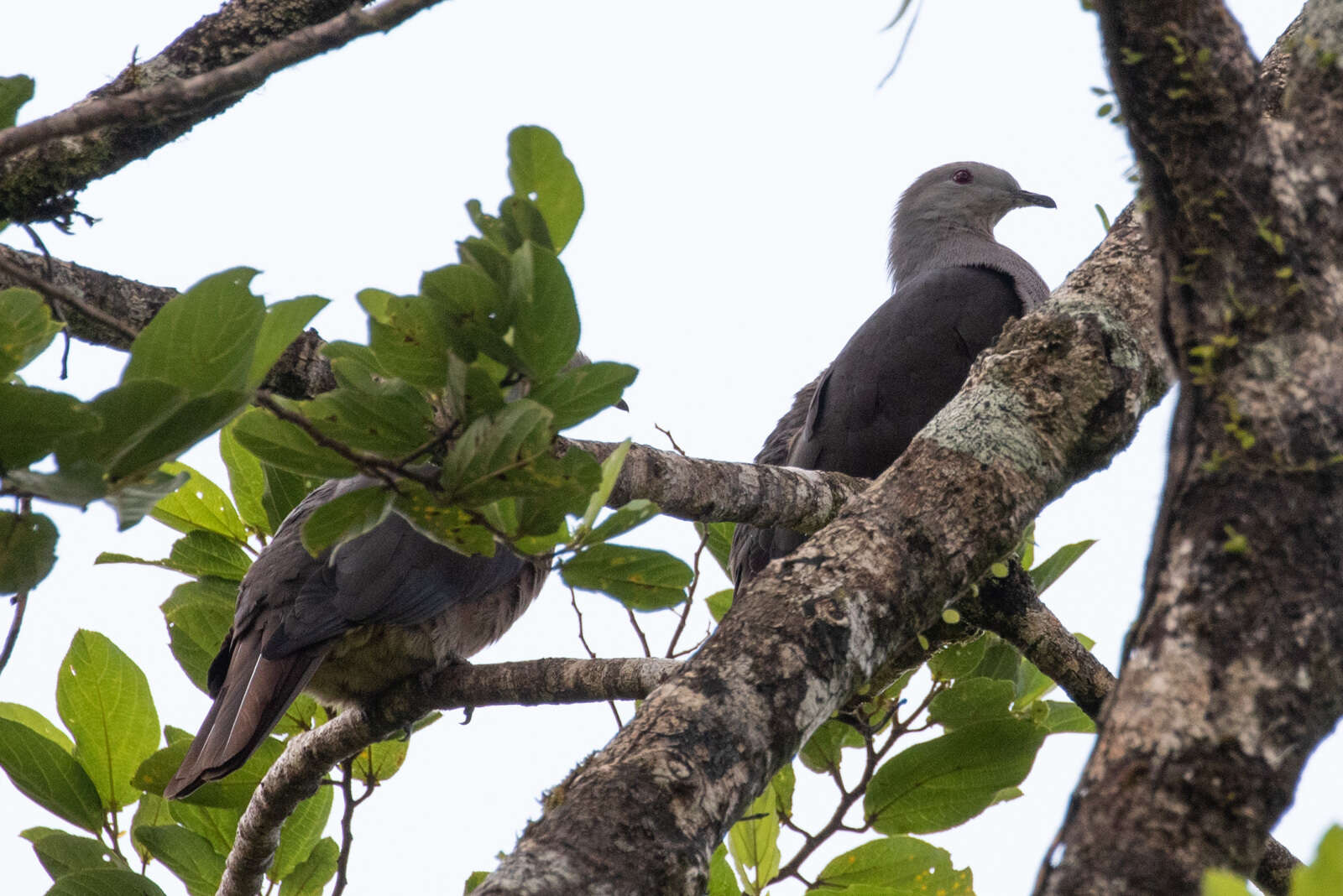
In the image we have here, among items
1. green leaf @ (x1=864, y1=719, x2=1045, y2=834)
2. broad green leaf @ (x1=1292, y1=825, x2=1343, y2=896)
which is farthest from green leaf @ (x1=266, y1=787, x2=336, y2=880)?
broad green leaf @ (x1=1292, y1=825, x2=1343, y2=896)

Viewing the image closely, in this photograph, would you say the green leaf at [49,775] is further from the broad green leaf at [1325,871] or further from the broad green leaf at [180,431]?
the broad green leaf at [1325,871]

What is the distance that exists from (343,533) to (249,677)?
2.37 meters

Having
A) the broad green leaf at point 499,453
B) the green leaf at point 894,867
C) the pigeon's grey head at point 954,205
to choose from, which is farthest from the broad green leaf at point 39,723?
the pigeon's grey head at point 954,205

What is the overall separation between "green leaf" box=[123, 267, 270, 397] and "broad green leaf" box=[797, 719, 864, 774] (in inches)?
79.9

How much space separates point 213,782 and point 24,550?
7.29 ft

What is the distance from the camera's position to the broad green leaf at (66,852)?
297 centimetres

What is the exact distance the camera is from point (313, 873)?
127 inches

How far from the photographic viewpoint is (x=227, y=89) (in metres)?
1.25

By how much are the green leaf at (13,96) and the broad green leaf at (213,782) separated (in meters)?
1.87

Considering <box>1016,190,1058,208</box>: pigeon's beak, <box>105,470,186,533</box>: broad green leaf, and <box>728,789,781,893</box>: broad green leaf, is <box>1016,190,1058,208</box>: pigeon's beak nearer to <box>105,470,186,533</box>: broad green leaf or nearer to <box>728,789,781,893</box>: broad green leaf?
<box>728,789,781,893</box>: broad green leaf

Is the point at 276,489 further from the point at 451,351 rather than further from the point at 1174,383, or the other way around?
the point at 1174,383

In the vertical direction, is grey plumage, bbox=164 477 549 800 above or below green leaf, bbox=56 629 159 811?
above

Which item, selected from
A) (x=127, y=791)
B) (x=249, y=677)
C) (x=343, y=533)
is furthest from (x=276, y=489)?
(x=343, y=533)

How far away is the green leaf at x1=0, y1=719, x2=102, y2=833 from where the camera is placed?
2.97 m
